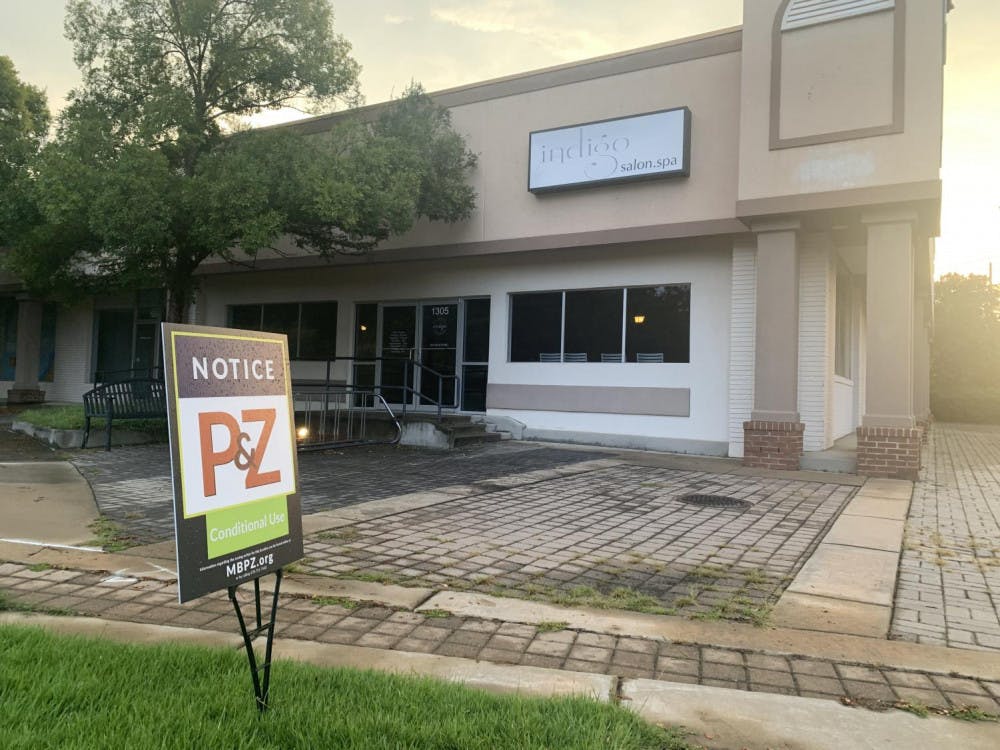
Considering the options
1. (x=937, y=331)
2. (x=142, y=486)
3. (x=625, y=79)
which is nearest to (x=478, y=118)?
(x=625, y=79)

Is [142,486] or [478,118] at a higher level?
[478,118]

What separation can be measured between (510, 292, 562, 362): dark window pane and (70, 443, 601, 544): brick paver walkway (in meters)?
2.18

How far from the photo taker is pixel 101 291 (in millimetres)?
14391

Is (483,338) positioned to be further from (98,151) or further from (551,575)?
(551,575)

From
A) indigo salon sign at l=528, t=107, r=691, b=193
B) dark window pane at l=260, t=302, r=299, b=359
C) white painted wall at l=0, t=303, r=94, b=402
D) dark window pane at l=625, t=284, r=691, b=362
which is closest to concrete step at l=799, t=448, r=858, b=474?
dark window pane at l=625, t=284, r=691, b=362

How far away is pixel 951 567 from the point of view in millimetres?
5547

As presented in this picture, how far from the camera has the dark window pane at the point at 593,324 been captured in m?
14.1

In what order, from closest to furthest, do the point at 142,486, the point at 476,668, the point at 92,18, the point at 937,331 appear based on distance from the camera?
the point at 476,668 < the point at 142,486 < the point at 92,18 < the point at 937,331

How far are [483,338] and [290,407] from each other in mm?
12799

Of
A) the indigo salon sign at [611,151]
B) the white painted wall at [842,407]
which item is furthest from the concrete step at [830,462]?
the indigo salon sign at [611,151]

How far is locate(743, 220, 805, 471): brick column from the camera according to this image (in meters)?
11.1

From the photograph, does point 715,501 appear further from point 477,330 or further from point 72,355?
point 72,355

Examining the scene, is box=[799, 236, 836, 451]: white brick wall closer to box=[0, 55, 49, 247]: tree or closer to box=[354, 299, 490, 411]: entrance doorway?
box=[354, 299, 490, 411]: entrance doorway

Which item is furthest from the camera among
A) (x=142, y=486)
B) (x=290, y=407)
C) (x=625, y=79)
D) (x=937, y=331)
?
(x=937, y=331)
